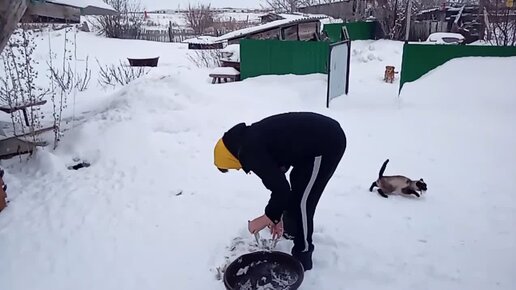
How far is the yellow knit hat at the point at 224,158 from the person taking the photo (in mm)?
2471

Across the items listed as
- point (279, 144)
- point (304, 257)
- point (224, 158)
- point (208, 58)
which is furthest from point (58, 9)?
point (208, 58)

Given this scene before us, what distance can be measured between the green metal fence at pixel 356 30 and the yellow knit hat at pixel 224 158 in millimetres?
13289

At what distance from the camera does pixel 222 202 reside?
160 inches

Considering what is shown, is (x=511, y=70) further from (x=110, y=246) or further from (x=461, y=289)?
(x=110, y=246)

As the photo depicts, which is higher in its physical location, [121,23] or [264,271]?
[121,23]

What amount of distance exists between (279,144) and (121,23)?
77.5 feet

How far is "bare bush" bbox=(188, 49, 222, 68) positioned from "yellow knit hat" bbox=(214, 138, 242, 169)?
426 inches

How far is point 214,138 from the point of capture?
590cm

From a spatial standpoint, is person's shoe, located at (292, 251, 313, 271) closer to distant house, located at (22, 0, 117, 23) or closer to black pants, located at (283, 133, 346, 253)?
black pants, located at (283, 133, 346, 253)

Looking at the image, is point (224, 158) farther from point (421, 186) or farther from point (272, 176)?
point (421, 186)

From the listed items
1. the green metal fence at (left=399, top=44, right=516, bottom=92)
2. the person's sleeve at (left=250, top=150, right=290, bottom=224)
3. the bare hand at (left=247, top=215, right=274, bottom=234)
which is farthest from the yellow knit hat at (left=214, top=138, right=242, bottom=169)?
the green metal fence at (left=399, top=44, right=516, bottom=92)

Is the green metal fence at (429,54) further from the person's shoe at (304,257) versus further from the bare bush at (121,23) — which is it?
the bare bush at (121,23)

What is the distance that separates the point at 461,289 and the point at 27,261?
10.6 feet

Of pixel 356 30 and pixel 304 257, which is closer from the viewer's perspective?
pixel 304 257
